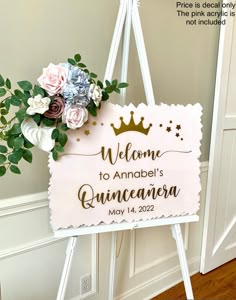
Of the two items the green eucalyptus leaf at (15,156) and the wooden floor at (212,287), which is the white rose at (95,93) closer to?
the green eucalyptus leaf at (15,156)

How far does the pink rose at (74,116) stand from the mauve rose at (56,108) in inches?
0.6

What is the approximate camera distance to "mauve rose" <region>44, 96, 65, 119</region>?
3.22 feet

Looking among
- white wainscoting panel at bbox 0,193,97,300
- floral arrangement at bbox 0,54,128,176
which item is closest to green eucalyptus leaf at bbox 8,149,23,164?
floral arrangement at bbox 0,54,128,176

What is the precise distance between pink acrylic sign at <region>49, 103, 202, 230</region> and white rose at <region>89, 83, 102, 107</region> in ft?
0.23

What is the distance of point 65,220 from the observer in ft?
3.67

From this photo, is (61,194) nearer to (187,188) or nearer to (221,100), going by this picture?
(187,188)

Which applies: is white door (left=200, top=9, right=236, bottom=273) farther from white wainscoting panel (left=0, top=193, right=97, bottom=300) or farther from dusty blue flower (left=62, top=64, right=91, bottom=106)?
dusty blue flower (left=62, top=64, right=91, bottom=106)

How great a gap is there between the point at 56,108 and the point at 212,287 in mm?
1711

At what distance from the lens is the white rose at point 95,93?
3.32 ft

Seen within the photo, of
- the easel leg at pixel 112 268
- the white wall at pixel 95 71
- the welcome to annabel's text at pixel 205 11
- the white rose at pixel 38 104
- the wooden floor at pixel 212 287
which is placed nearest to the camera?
the white rose at pixel 38 104

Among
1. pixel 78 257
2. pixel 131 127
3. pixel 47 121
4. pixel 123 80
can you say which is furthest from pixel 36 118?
pixel 78 257

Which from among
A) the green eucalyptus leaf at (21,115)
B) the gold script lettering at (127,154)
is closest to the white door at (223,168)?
the gold script lettering at (127,154)

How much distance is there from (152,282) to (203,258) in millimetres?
463

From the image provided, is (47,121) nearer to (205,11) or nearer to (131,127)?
(131,127)
